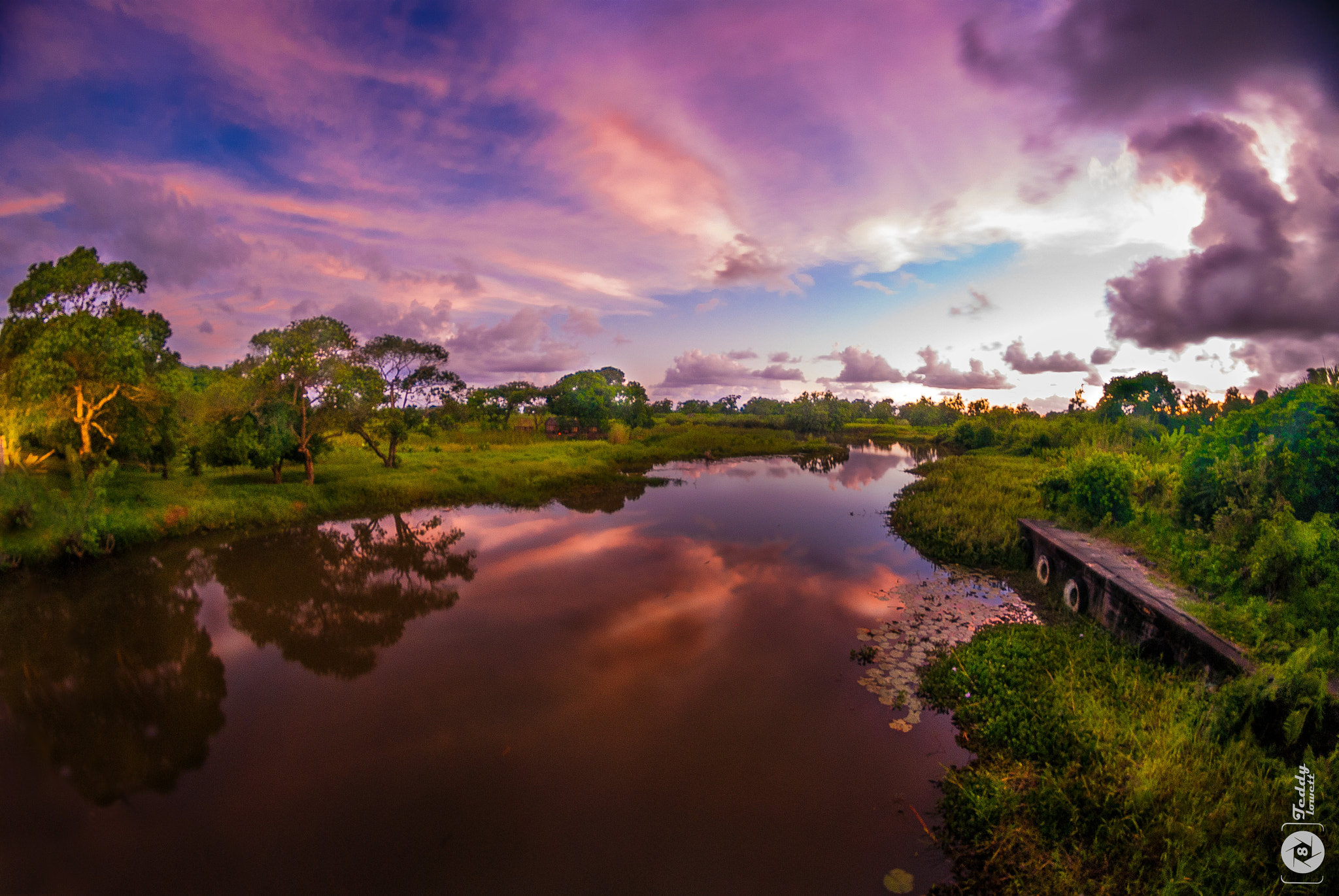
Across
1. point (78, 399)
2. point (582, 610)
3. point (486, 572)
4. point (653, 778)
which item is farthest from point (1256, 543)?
point (78, 399)

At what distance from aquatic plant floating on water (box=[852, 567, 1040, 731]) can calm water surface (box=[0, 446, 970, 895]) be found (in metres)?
0.49

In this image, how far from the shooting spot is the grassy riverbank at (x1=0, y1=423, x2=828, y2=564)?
583 inches

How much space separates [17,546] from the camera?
1412cm

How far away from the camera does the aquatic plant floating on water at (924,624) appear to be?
341 inches

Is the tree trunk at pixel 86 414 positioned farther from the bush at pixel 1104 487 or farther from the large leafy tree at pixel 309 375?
the bush at pixel 1104 487

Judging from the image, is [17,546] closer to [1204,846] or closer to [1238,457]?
[1204,846]

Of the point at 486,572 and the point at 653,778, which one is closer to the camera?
the point at 653,778

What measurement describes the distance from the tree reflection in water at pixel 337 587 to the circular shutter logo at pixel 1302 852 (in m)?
12.8

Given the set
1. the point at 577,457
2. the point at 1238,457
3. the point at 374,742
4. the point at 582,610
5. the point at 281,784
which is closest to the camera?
the point at 281,784

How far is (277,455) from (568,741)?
22410mm

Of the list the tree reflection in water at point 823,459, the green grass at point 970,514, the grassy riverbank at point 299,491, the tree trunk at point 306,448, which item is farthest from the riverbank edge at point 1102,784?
the tree reflection in water at point 823,459

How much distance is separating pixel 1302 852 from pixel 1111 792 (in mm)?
1289

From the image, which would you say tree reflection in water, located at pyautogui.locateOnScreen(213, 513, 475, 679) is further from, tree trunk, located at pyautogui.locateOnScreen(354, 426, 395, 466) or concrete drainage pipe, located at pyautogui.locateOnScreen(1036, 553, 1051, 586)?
concrete drainage pipe, located at pyautogui.locateOnScreen(1036, 553, 1051, 586)

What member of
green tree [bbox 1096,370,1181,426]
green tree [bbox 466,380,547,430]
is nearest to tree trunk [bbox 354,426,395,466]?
green tree [bbox 466,380,547,430]
